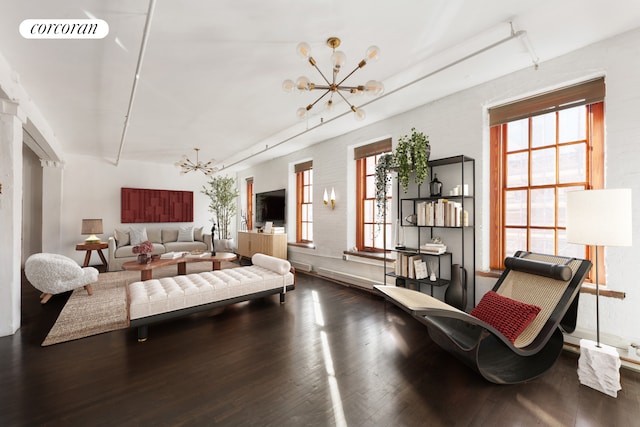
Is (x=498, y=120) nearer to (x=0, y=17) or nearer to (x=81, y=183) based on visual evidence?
(x=0, y=17)

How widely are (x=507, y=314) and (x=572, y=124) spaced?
210 centimetres

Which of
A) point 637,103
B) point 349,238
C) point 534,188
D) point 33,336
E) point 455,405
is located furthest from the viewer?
point 349,238

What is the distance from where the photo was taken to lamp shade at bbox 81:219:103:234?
6.32 m

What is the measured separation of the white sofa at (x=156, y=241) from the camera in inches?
233

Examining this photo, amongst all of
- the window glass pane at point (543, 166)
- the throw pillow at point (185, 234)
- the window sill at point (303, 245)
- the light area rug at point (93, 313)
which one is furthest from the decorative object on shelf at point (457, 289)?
the throw pillow at point (185, 234)

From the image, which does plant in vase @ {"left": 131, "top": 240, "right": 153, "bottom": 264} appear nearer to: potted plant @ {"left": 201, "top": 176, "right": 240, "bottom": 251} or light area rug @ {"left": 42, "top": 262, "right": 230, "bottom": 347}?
light area rug @ {"left": 42, "top": 262, "right": 230, "bottom": 347}

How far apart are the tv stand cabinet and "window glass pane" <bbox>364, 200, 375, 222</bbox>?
228cm

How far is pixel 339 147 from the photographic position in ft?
17.5

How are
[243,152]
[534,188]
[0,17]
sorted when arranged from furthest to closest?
[243,152], [534,188], [0,17]

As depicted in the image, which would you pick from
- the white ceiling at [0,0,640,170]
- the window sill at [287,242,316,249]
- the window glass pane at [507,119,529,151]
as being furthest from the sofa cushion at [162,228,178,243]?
the window glass pane at [507,119,529,151]

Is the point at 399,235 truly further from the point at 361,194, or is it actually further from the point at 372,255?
the point at 361,194

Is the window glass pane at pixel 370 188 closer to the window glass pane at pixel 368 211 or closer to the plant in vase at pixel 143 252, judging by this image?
the window glass pane at pixel 368 211

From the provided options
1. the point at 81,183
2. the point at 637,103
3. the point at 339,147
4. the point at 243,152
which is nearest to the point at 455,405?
the point at 637,103

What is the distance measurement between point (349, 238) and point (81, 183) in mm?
7054
